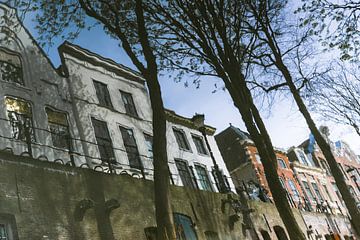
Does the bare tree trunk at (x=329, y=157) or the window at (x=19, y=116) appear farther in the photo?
the window at (x=19, y=116)

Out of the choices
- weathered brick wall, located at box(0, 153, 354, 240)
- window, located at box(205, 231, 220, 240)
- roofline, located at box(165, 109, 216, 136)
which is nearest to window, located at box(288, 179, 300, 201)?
roofline, located at box(165, 109, 216, 136)

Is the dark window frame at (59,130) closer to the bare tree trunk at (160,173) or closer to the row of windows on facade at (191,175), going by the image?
the row of windows on facade at (191,175)

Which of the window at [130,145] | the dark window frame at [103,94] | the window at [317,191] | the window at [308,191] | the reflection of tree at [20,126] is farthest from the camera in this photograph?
the window at [317,191]

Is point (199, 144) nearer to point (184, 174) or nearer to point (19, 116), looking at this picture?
point (184, 174)

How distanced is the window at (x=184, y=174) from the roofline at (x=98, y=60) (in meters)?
6.43

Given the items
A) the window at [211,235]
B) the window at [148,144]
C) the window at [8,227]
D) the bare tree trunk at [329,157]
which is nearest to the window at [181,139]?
the window at [148,144]

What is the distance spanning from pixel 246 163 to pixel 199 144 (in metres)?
8.95

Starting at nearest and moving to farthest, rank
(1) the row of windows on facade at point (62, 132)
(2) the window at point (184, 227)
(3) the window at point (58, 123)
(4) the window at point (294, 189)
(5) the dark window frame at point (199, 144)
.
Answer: (2) the window at point (184, 227), (1) the row of windows on facade at point (62, 132), (3) the window at point (58, 123), (5) the dark window frame at point (199, 144), (4) the window at point (294, 189)

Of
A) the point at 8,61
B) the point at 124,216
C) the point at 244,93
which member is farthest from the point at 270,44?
the point at 8,61

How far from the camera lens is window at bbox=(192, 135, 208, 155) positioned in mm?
31484

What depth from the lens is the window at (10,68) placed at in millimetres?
18828

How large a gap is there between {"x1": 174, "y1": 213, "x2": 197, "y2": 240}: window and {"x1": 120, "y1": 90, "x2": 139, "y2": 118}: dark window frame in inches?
422

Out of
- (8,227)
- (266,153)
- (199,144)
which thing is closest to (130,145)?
(199,144)

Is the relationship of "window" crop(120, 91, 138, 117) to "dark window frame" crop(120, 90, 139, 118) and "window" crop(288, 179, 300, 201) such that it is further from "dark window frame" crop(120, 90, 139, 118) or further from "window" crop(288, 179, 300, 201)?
"window" crop(288, 179, 300, 201)
